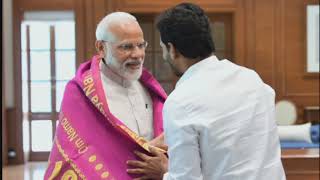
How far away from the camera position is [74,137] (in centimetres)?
185

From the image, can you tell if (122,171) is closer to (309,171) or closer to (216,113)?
(216,113)

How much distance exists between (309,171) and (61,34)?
15.0ft

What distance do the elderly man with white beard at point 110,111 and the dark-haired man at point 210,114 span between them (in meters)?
0.38

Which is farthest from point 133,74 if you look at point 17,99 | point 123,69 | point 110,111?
point 17,99

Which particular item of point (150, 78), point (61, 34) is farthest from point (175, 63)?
point (61, 34)

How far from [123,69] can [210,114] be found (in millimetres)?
623

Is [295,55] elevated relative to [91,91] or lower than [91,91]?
elevated

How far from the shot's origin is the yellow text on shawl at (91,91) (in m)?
1.84

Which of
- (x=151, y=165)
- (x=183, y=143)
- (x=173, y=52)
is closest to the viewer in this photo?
(x=183, y=143)

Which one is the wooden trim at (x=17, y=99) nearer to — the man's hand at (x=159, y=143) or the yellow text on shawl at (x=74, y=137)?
the yellow text on shawl at (x=74, y=137)

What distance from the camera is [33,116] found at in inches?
298

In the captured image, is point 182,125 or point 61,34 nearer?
point 182,125

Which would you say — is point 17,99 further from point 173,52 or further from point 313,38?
point 173,52

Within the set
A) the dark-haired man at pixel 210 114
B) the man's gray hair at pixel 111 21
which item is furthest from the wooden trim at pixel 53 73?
the dark-haired man at pixel 210 114
